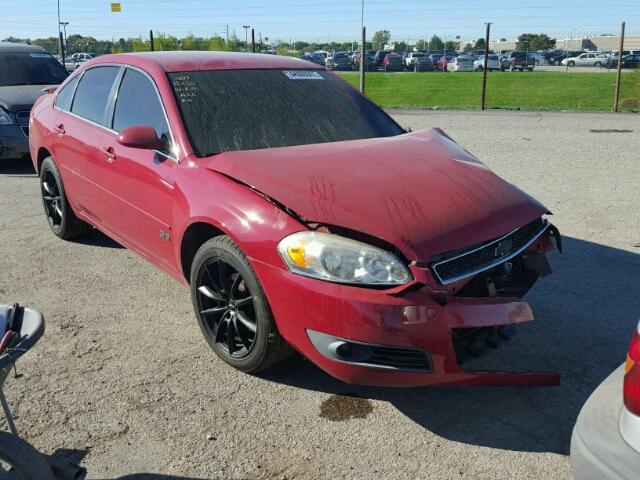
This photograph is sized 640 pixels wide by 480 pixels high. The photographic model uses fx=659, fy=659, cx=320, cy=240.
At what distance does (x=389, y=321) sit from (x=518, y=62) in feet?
160

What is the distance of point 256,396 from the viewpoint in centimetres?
345

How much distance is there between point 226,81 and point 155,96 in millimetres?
490

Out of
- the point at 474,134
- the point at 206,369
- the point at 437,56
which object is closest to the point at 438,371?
the point at 206,369

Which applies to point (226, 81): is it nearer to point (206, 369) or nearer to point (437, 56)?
point (206, 369)

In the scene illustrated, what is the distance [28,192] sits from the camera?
816cm

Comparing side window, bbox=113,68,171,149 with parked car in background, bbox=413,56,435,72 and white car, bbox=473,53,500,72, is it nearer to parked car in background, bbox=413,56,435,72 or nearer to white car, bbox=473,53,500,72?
parked car in background, bbox=413,56,435,72

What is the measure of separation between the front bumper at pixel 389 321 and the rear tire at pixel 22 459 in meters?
1.25

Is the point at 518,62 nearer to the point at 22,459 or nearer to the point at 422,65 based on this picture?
the point at 422,65

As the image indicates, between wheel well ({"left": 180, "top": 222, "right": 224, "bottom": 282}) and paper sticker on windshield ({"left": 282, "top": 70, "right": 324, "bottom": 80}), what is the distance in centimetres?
156

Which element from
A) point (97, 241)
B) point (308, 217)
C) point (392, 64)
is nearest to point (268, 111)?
point (308, 217)

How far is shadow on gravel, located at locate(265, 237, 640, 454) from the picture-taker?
3164 millimetres

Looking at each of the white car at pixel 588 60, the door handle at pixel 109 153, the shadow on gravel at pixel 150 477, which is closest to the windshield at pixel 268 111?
the door handle at pixel 109 153

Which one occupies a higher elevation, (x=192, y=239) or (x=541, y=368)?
(x=192, y=239)

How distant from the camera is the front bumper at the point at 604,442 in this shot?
195cm
